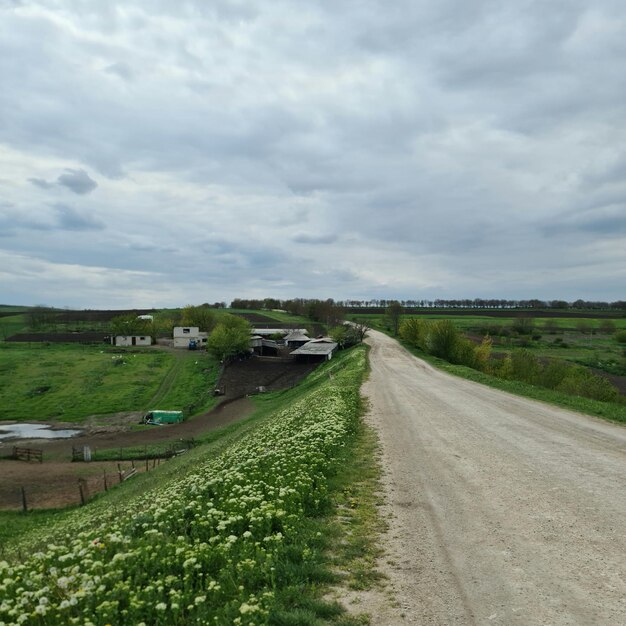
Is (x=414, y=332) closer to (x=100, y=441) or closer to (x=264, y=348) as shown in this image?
(x=264, y=348)

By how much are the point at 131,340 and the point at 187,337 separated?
18.0 meters

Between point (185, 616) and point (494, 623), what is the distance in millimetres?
4201

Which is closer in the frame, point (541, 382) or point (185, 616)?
point (185, 616)

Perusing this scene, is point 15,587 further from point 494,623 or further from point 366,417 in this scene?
point 366,417

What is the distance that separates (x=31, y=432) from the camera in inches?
2190

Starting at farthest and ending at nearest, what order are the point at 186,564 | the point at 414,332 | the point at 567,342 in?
the point at 567,342, the point at 414,332, the point at 186,564

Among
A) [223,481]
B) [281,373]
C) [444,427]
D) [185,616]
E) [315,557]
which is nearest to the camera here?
[185,616]

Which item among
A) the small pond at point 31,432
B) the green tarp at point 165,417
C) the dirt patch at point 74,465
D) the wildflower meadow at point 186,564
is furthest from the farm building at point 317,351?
the wildflower meadow at point 186,564

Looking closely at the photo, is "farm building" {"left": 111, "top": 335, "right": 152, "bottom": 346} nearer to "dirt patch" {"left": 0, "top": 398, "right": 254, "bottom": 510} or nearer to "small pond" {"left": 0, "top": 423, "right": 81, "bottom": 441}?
"small pond" {"left": 0, "top": 423, "right": 81, "bottom": 441}

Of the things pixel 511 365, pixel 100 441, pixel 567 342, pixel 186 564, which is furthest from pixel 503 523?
pixel 567 342

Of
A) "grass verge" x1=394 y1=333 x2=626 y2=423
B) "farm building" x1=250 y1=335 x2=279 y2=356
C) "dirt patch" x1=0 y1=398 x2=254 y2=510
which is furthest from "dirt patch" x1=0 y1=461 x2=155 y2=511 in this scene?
"farm building" x1=250 y1=335 x2=279 y2=356

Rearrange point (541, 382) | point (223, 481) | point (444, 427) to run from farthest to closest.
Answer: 1. point (541, 382)
2. point (444, 427)
3. point (223, 481)

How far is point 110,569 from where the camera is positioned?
6918 millimetres

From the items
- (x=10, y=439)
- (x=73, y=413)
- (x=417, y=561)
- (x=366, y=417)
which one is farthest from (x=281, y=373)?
(x=417, y=561)
